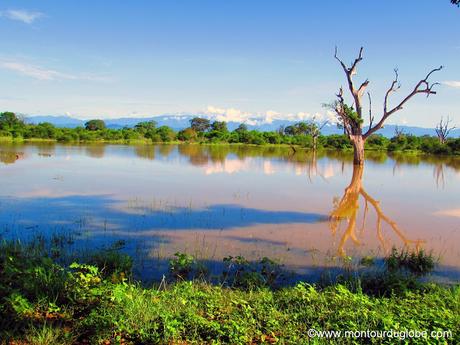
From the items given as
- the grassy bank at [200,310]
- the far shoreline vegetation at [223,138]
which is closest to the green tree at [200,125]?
the far shoreline vegetation at [223,138]

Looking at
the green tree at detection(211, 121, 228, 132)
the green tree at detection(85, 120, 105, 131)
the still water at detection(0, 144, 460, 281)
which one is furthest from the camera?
the green tree at detection(211, 121, 228, 132)

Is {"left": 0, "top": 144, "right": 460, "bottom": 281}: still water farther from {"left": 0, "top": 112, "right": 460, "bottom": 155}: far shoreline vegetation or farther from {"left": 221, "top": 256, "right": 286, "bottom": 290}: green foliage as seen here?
{"left": 0, "top": 112, "right": 460, "bottom": 155}: far shoreline vegetation

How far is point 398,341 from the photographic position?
318cm

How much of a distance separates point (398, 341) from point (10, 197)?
1011 cm

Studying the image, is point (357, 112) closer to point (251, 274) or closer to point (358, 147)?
point (358, 147)

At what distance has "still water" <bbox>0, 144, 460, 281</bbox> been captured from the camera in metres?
6.59

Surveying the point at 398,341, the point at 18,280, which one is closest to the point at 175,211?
the point at 18,280

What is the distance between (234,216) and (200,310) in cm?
534

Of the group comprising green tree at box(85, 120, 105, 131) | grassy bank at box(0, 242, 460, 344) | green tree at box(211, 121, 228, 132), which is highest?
green tree at box(211, 121, 228, 132)

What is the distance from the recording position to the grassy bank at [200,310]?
326 cm

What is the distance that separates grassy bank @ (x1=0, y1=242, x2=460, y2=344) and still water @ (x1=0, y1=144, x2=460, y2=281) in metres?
1.20

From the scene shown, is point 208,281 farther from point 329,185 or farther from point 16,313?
point 329,185

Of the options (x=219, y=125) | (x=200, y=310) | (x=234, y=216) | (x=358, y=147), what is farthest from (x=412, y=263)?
(x=219, y=125)

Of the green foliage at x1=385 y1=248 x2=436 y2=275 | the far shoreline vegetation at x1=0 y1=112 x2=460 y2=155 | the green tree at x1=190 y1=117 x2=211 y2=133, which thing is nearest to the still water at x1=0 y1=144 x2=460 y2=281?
the green foliage at x1=385 y1=248 x2=436 y2=275
